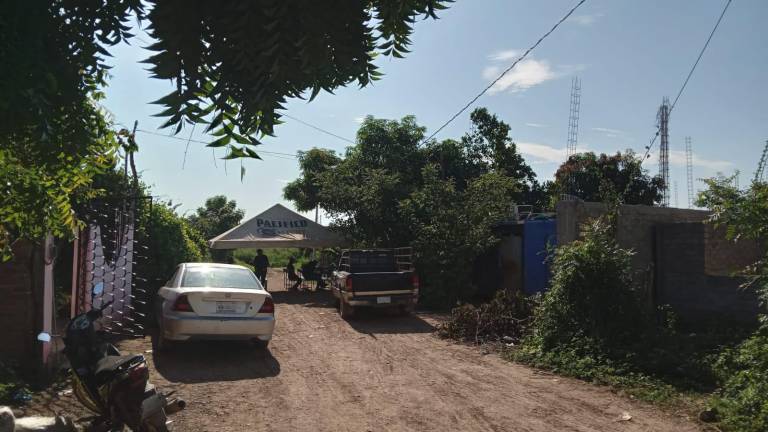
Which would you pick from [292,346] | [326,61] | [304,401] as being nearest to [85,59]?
[326,61]

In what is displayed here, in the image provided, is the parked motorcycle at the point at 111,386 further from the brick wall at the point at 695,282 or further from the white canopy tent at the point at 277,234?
the white canopy tent at the point at 277,234

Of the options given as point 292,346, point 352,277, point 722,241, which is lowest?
point 292,346

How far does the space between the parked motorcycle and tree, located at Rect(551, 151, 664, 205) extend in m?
26.9

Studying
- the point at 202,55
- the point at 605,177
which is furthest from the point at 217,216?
the point at 202,55

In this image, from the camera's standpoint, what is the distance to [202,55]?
1.62 m

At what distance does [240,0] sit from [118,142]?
227 cm

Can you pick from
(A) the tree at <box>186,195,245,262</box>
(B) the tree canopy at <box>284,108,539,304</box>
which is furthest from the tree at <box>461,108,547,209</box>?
(A) the tree at <box>186,195,245,262</box>

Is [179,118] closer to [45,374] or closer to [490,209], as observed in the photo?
[45,374]

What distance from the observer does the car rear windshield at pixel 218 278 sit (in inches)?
337

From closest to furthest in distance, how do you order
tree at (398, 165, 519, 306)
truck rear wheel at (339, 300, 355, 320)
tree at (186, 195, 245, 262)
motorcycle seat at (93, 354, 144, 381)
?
motorcycle seat at (93, 354, 144, 381) → truck rear wheel at (339, 300, 355, 320) → tree at (398, 165, 519, 306) → tree at (186, 195, 245, 262)

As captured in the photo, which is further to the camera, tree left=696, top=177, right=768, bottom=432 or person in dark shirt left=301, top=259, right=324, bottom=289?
person in dark shirt left=301, top=259, right=324, bottom=289

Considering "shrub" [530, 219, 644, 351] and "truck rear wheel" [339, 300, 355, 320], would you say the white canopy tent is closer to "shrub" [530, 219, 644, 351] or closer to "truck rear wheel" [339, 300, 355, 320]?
"truck rear wheel" [339, 300, 355, 320]

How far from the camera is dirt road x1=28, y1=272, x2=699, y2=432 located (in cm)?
567

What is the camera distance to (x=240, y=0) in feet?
5.21
